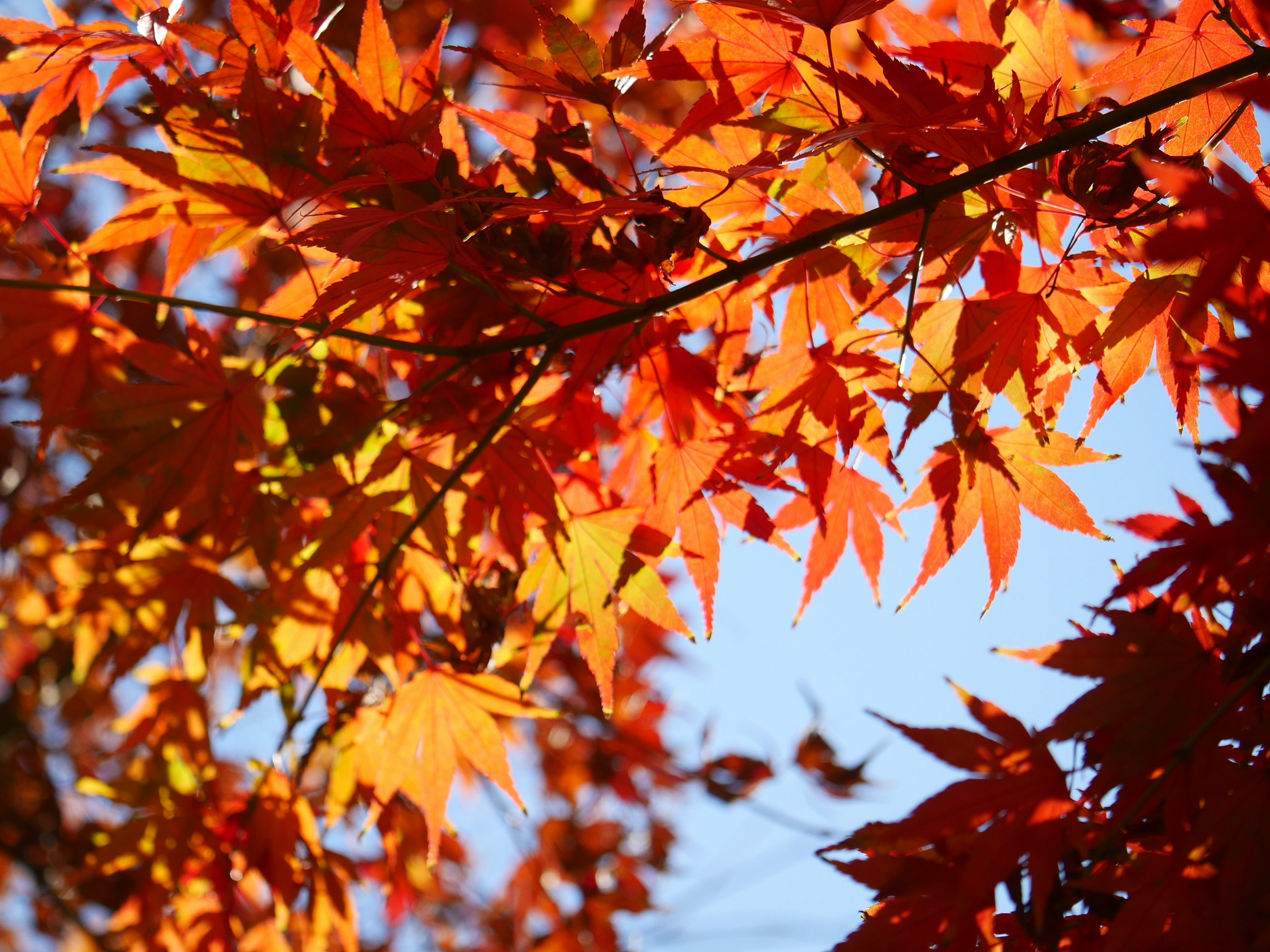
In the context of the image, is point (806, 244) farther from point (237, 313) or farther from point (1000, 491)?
point (237, 313)

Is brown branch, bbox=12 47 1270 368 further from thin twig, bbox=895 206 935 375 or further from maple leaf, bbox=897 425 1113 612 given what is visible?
maple leaf, bbox=897 425 1113 612

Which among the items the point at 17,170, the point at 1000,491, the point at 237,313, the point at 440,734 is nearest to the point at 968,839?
the point at 1000,491

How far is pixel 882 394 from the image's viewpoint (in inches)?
39.6

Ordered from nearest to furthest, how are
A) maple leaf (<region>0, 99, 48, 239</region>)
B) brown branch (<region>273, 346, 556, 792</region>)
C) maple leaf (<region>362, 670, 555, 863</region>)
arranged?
brown branch (<region>273, 346, 556, 792</region>)
maple leaf (<region>0, 99, 48, 239</region>)
maple leaf (<region>362, 670, 555, 863</region>)

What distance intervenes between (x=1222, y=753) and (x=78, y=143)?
361cm

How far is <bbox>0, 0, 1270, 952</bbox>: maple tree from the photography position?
75cm

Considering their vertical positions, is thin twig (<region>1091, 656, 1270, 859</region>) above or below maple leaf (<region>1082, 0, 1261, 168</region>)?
below

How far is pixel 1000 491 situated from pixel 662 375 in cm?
44

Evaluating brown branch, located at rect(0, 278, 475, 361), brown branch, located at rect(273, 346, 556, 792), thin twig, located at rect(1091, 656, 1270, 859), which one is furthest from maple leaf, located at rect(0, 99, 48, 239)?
thin twig, located at rect(1091, 656, 1270, 859)

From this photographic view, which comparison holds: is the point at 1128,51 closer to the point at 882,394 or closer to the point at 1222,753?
the point at 882,394

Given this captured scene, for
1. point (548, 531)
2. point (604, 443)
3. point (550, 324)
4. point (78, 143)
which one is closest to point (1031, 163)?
point (550, 324)

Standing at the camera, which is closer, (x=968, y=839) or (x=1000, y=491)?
(x=968, y=839)

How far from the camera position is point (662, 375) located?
3.63 ft

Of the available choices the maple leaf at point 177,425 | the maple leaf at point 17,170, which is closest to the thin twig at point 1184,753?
the maple leaf at point 177,425
